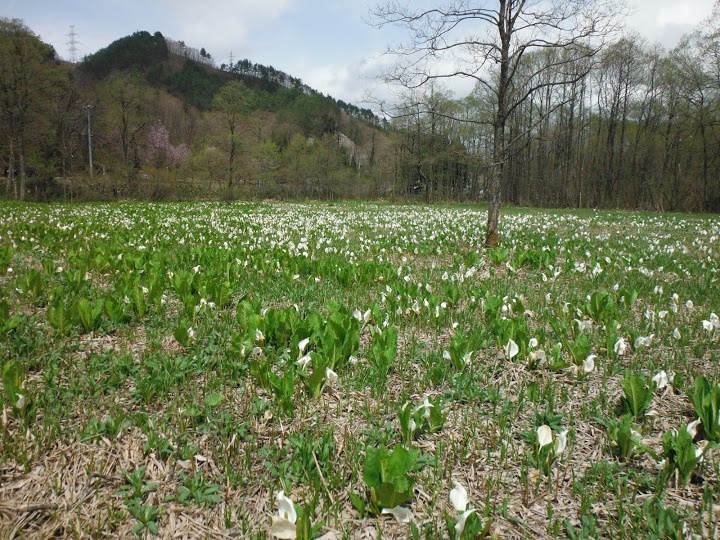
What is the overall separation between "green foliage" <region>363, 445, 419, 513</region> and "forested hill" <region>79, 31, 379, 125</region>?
80262mm

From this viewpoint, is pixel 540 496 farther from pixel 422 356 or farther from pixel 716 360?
pixel 716 360

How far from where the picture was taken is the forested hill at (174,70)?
88.6m

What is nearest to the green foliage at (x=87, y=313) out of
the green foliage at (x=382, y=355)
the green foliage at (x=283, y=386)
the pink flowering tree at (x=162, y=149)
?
the green foliage at (x=283, y=386)

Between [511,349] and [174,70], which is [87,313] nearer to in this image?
[511,349]

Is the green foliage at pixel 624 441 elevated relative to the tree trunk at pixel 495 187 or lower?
lower

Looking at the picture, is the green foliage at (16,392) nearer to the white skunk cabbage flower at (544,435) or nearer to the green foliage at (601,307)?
the white skunk cabbage flower at (544,435)

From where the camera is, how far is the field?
5.33ft

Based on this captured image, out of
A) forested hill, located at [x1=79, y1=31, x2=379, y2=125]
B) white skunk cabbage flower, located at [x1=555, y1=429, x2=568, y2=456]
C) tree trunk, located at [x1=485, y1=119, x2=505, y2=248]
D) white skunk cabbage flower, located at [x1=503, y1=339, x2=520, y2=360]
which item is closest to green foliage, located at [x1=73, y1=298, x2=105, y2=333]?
white skunk cabbage flower, located at [x1=503, y1=339, x2=520, y2=360]

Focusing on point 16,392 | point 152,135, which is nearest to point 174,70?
point 152,135

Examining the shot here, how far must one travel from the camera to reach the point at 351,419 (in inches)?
90.6

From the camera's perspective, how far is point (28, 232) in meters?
9.12

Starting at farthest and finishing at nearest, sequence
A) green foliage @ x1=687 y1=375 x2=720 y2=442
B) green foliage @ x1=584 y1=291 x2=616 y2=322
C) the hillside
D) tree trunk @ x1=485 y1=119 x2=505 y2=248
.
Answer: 1. the hillside
2. tree trunk @ x1=485 y1=119 x2=505 y2=248
3. green foliage @ x1=584 y1=291 x2=616 y2=322
4. green foliage @ x1=687 y1=375 x2=720 y2=442

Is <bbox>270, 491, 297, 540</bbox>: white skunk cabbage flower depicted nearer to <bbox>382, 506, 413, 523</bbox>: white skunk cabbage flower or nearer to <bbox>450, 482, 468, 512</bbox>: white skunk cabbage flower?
<bbox>382, 506, 413, 523</bbox>: white skunk cabbage flower

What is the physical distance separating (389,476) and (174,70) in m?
125
